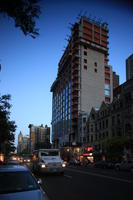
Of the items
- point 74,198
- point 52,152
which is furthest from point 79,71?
point 74,198

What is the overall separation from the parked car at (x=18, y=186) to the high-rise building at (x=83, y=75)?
302ft

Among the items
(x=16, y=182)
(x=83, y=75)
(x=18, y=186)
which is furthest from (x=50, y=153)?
(x=83, y=75)

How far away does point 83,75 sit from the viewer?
106 meters

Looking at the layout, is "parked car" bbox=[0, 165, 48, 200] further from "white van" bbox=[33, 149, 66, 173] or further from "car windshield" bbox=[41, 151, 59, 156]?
"car windshield" bbox=[41, 151, 59, 156]

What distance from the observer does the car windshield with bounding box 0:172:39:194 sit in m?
6.55

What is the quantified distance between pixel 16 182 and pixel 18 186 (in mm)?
214

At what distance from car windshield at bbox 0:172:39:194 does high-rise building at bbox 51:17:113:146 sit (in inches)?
3623

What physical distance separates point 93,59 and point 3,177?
352 ft

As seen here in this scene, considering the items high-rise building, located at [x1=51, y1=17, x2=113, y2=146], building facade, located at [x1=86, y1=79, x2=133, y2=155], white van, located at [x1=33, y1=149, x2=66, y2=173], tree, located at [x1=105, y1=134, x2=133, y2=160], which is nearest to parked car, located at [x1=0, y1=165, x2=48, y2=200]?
white van, located at [x1=33, y1=149, x2=66, y2=173]

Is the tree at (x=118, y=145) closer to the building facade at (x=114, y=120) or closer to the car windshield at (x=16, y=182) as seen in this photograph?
the building facade at (x=114, y=120)

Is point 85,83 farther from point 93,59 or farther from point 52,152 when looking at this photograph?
point 52,152

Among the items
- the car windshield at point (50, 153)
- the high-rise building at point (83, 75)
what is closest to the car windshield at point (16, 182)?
the car windshield at point (50, 153)

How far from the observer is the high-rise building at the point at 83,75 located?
103769mm

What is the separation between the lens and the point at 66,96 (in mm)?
115875
